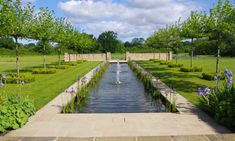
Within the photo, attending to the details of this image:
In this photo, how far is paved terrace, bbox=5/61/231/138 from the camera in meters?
6.53

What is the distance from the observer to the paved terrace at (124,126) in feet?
21.4

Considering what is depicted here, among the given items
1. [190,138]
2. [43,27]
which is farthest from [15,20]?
[190,138]

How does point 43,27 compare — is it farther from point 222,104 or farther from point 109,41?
point 109,41

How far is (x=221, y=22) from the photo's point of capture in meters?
15.0

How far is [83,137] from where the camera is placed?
6.36 meters

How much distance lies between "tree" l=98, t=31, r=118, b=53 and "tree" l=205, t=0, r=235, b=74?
5845cm

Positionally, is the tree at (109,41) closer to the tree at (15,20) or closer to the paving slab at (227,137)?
the tree at (15,20)

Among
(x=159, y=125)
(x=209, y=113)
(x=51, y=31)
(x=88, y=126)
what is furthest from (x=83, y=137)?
(x=51, y=31)

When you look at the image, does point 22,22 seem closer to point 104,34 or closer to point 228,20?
point 228,20

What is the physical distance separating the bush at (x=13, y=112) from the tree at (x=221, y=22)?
978 centimetres

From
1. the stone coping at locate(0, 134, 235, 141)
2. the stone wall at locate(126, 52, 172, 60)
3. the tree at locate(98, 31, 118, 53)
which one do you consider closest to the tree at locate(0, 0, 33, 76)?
the stone coping at locate(0, 134, 235, 141)

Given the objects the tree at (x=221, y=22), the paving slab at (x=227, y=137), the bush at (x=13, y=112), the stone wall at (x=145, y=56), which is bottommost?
the paving slab at (x=227, y=137)

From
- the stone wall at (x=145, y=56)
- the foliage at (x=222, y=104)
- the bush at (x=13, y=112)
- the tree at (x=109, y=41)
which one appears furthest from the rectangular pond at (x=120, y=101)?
the tree at (x=109, y=41)

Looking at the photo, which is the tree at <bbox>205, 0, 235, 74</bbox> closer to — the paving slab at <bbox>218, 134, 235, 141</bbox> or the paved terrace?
the paved terrace
